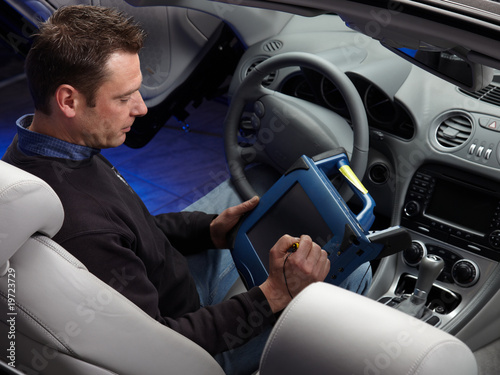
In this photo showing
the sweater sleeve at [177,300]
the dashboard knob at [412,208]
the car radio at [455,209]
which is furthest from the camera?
the dashboard knob at [412,208]

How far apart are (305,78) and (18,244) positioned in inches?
51.7

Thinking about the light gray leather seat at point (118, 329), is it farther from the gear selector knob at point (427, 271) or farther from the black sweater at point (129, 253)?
the gear selector knob at point (427, 271)

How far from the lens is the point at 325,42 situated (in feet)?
6.56

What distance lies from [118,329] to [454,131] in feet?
3.78

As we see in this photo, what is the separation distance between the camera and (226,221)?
1.52 meters

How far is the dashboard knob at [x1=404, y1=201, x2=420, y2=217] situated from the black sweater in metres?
0.70

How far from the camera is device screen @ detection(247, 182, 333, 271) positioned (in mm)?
1421

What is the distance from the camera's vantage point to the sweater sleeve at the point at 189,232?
153 centimetres

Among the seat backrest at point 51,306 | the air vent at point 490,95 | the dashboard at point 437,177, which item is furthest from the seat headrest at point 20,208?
the air vent at point 490,95

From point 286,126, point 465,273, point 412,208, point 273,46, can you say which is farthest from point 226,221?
point 273,46

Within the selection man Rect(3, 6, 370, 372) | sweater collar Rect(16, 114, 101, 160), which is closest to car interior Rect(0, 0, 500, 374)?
man Rect(3, 6, 370, 372)

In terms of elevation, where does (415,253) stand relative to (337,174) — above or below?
below

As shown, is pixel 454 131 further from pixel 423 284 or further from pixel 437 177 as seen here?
pixel 423 284

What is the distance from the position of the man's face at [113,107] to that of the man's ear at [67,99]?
0.05 feet
